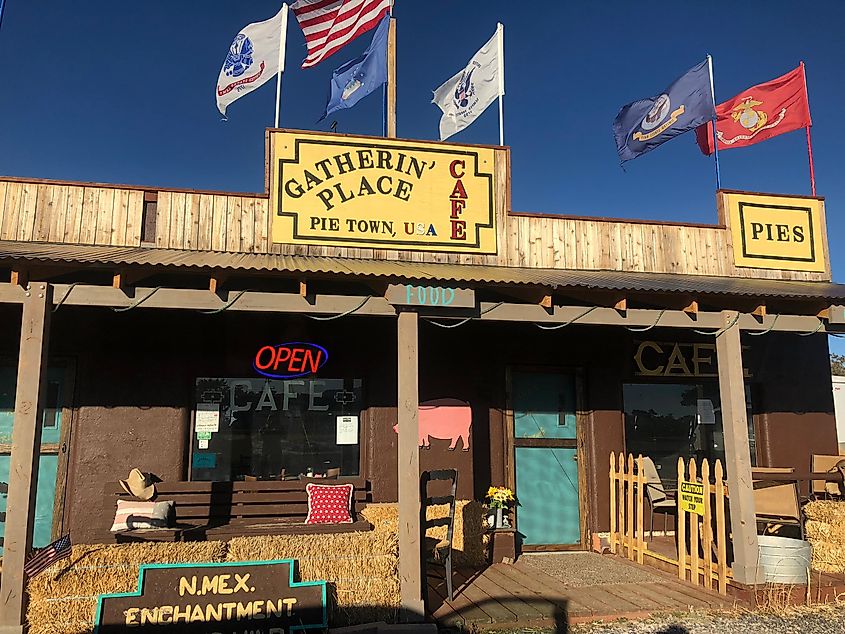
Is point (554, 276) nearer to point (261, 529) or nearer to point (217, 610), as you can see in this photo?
point (261, 529)

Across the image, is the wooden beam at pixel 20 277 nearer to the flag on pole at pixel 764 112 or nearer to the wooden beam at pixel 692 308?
the wooden beam at pixel 692 308

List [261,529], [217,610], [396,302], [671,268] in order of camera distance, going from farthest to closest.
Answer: [671,268] → [261,529] → [396,302] → [217,610]

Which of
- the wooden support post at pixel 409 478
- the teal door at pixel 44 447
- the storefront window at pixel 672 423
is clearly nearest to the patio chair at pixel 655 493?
the storefront window at pixel 672 423

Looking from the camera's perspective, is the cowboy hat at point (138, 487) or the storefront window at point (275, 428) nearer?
the cowboy hat at point (138, 487)

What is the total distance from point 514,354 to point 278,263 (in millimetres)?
3938

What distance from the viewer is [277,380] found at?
28.9ft

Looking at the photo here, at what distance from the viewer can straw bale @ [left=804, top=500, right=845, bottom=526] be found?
8047 millimetres

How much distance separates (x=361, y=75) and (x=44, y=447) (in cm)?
605

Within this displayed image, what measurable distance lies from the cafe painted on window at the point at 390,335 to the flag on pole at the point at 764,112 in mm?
1239

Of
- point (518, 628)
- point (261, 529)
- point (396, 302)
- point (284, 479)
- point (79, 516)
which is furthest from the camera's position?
point (284, 479)

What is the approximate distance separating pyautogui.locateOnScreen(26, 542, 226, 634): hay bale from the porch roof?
7.88ft

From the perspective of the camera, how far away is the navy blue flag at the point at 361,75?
9352 millimetres

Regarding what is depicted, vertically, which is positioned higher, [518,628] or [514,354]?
[514,354]

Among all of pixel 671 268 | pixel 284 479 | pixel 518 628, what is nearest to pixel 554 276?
pixel 671 268
